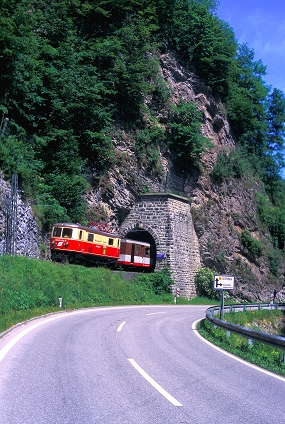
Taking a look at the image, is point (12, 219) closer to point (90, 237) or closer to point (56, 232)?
point (56, 232)

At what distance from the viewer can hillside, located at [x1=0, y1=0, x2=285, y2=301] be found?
1347 inches

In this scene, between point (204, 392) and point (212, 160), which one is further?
point (212, 160)

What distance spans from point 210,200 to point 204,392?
42.0 meters

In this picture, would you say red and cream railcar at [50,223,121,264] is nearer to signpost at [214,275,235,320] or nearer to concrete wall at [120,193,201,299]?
concrete wall at [120,193,201,299]

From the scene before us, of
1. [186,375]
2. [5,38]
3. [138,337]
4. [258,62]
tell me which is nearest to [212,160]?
[258,62]

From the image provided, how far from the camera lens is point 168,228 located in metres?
43.1

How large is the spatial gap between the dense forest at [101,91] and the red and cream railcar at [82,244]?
5.90ft

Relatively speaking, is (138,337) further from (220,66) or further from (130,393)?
(220,66)

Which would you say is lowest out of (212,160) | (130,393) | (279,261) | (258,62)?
(130,393)

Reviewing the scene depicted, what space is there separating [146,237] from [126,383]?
37541 mm

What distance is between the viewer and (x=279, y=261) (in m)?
55.6

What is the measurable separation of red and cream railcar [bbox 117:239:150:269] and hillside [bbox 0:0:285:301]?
10.6 ft

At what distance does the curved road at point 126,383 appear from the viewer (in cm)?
668

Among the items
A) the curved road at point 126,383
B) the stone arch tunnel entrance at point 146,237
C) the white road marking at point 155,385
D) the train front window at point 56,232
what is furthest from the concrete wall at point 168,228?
the white road marking at point 155,385
